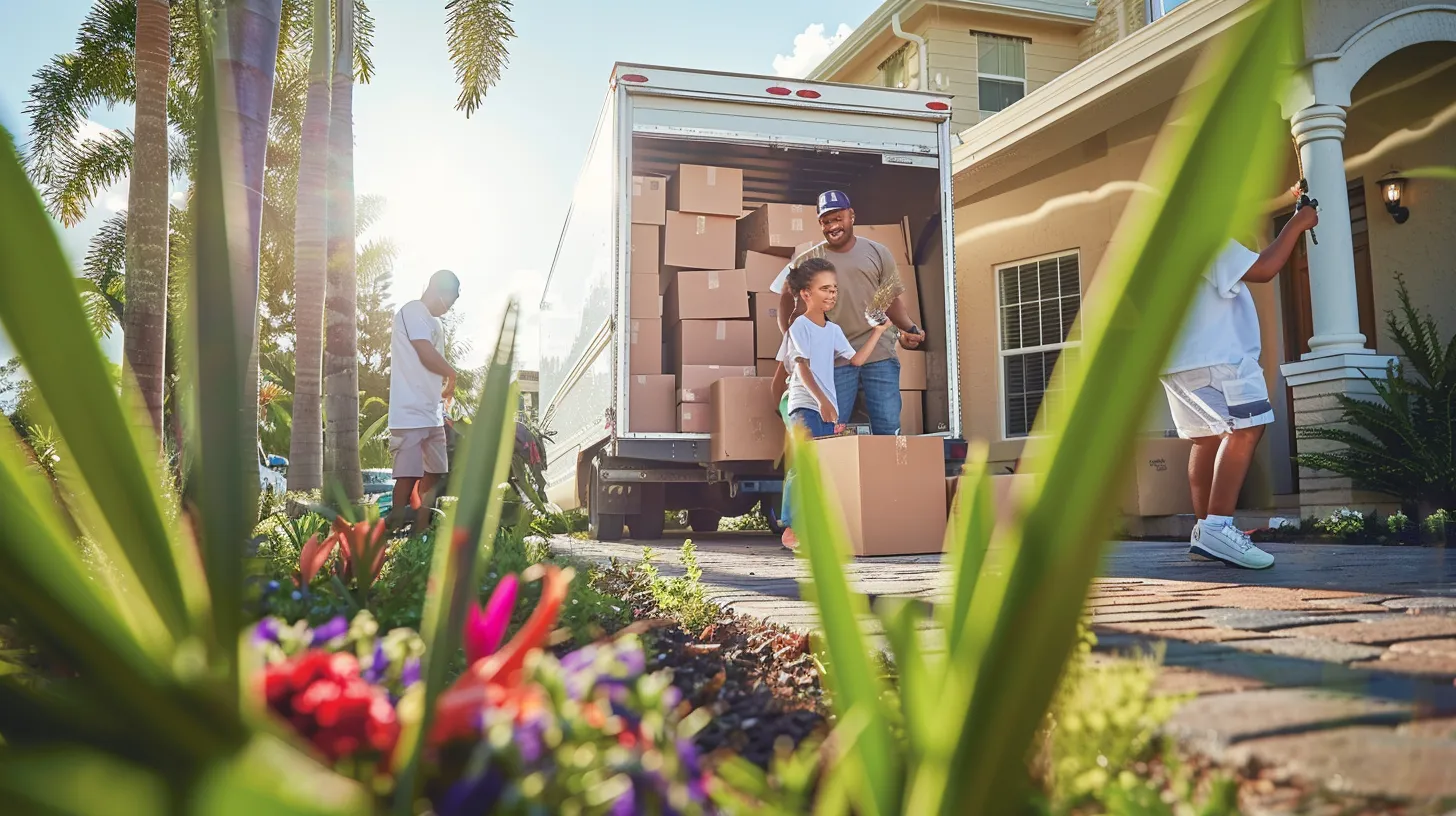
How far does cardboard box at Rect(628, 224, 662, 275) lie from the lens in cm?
774

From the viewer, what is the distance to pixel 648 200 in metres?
7.93

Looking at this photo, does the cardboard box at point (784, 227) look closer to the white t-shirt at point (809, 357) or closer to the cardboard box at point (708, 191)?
the cardboard box at point (708, 191)

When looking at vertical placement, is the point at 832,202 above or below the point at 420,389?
above

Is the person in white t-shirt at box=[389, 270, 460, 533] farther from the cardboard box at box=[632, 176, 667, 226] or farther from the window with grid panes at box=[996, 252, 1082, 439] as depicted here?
the window with grid panes at box=[996, 252, 1082, 439]

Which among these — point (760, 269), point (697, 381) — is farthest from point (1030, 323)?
point (697, 381)

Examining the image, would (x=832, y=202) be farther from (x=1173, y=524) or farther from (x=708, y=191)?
(x=1173, y=524)

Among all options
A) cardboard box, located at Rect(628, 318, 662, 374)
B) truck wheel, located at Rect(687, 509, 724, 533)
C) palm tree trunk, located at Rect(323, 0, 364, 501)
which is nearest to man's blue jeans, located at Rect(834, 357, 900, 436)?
cardboard box, located at Rect(628, 318, 662, 374)

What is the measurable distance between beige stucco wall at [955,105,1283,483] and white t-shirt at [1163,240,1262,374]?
4641 millimetres

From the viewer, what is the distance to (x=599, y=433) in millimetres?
7691

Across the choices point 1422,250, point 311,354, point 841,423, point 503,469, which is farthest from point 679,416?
point 503,469

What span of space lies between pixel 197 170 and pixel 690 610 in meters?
2.28

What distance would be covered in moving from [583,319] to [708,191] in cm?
183

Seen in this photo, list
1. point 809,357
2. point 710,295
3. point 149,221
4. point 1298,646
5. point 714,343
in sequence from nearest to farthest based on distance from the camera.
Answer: point 1298,646 < point 809,357 < point 149,221 < point 714,343 < point 710,295

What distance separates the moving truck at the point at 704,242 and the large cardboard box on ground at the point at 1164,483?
1.41m
